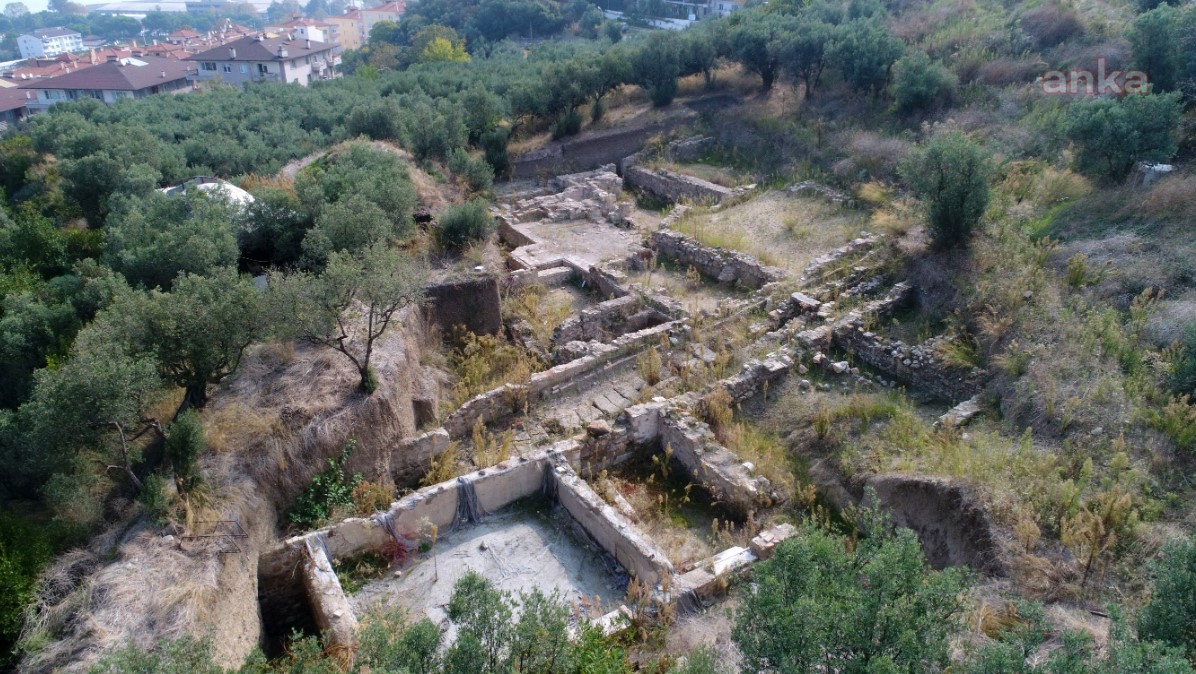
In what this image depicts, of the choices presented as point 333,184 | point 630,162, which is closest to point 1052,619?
point 333,184

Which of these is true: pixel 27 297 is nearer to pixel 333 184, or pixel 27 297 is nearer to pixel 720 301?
pixel 333 184

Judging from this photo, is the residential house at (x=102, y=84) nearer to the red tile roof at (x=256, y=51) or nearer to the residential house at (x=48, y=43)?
the red tile roof at (x=256, y=51)

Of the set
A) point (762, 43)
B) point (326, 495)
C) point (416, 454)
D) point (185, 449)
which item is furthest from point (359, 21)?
point (185, 449)

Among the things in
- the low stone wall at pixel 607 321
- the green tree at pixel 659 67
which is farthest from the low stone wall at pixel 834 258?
the green tree at pixel 659 67

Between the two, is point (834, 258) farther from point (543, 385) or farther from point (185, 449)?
point (185, 449)

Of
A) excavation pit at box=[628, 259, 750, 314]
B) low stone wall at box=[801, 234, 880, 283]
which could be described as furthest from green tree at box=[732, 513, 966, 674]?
low stone wall at box=[801, 234, 880, 283]

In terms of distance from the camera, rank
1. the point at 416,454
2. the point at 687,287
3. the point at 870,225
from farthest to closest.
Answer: the point at 870,225 < the point at 687,287 < the point at 416,454
